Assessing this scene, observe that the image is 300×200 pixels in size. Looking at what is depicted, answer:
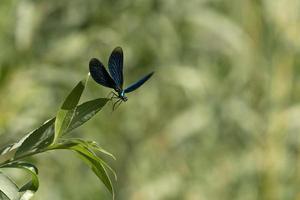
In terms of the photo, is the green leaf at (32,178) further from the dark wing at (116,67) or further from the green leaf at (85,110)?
the dark wing at (116,67)

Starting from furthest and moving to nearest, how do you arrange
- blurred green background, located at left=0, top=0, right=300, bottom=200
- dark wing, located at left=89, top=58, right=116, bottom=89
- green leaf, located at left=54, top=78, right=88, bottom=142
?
blurred green background, located at left=0, top=0, right=300, bottom=200 → dark wing, located at left=89, top=58, right=116, bottom=89 → green leaf, located at left=54, top=78, right=88, bottom=142

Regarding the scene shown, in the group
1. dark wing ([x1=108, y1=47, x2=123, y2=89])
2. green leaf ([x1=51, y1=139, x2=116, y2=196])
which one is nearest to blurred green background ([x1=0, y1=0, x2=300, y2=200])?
dark wing ([x1=108, y1=47, x2=123, y2=89])

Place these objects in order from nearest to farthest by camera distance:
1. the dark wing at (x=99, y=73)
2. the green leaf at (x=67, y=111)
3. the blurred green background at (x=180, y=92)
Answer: the green leaf at (x=67, y=111) → the dark wing at (x=99, y=73) → the blurred green background at (x=180, y=92)

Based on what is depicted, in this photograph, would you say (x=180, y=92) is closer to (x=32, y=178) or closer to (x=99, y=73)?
(x=99, y=73)

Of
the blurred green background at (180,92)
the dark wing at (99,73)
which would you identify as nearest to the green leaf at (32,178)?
the dark wing at (99,73)

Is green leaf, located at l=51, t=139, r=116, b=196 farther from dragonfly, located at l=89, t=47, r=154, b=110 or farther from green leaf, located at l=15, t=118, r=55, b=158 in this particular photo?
dragonfly, located at l=89, t=47, r=154, b=110

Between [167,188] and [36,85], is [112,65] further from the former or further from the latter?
[167,188]

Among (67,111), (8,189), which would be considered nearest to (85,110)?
(67,111)
